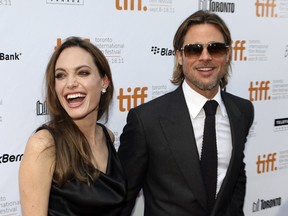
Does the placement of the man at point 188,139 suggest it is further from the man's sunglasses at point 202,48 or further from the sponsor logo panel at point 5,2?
the sponsor logo panel at point 5,2

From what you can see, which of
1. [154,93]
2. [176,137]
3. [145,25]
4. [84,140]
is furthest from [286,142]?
[84,140]

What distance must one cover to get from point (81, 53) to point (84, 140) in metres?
0.42

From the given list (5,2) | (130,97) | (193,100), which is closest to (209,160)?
(193,100)

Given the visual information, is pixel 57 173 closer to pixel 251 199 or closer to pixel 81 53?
pixel 81 53

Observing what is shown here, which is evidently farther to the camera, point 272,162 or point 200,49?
point 272,162

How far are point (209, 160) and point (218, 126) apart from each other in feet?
0.75

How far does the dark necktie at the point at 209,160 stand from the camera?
1.90 m

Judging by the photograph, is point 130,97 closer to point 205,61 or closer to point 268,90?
point 205,61

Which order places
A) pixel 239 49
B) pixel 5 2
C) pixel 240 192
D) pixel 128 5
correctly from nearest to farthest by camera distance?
pixel 5 2, pixel 240 192, pixel 128 5, pixel 239 49

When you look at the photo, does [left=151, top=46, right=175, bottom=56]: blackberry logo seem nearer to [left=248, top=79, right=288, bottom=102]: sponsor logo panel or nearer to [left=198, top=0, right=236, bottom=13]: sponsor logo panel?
[left=198, top=0, right=236, bottom=13]: sponsor logo panel

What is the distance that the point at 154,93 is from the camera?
2.80m

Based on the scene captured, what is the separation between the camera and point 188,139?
1.91m

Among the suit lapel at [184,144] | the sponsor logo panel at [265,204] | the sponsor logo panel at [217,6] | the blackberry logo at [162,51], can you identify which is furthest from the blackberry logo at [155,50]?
the sponsor logo panel at [265,204]

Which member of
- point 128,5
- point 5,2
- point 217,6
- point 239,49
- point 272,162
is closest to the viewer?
point 5,2
